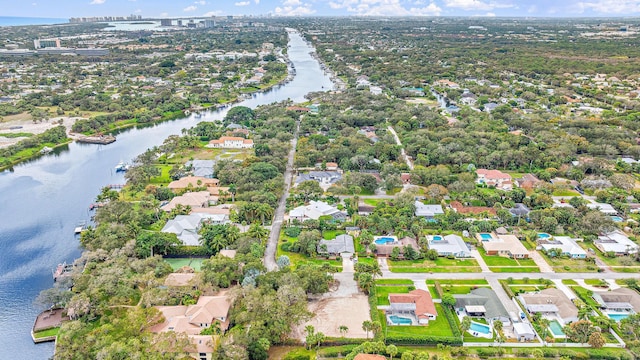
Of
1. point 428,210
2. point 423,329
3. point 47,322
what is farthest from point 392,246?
point 47,322


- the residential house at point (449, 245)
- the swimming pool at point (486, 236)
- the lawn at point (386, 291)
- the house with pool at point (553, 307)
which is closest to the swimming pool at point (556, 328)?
the house with pool at point (553, 307)

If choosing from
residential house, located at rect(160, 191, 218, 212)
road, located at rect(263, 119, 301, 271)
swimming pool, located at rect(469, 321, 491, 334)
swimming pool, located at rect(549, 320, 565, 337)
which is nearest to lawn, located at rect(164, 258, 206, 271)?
road, located at rect(263, 119, 301, 271)

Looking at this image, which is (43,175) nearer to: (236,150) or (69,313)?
(236,150)

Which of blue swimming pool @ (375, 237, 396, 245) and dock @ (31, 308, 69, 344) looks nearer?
dock @ (31, 308, 69, 344)

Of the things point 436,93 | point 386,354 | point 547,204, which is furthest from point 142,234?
point 436,93

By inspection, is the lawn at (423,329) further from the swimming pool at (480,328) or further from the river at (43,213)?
the river at (43,213)

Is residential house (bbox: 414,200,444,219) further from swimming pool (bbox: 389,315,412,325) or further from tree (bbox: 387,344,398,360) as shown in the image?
tree (bbox: 387,344,398,360)
